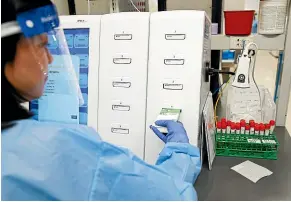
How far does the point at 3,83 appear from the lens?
0.54m

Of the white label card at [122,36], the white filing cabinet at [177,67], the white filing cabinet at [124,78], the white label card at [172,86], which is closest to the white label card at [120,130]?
the white filing cabinet at [124,78]

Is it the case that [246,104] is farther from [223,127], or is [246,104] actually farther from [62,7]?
[62,7]

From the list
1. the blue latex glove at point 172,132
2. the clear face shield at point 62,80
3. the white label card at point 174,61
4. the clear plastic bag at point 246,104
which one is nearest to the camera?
the blue latex glove at point 172,132

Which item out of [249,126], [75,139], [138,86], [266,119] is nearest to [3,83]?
[75,139]

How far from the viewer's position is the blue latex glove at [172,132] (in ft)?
3.15

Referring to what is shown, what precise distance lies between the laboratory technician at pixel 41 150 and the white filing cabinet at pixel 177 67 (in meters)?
0.46

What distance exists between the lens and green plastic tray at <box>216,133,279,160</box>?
3.93ft

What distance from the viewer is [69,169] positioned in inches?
21.0

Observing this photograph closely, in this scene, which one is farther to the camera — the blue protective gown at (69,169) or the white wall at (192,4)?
the white wall at (192,4)

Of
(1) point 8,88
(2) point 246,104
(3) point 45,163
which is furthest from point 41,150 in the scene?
(2) point 246,104

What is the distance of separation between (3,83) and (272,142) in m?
1.11

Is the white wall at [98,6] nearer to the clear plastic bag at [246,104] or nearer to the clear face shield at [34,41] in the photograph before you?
the clear plastic bag at [246,104]

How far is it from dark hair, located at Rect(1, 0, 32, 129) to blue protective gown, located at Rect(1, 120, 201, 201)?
0.03 m

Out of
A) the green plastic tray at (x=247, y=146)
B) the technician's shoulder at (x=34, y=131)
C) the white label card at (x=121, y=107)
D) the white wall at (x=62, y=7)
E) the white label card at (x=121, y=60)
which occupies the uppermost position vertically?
the white wall at (x=62, y=7)
